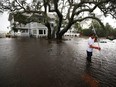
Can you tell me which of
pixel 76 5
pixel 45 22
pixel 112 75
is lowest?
pixel 112 75

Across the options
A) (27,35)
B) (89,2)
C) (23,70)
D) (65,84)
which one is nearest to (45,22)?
(89,2)

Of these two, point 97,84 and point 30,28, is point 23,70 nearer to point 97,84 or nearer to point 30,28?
point 97,84

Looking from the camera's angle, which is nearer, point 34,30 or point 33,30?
point 34,30

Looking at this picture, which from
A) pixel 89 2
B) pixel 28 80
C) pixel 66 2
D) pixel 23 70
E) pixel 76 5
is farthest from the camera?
pixel 66 2

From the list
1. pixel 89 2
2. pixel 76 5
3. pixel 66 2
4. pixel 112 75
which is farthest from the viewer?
pixel 66 2

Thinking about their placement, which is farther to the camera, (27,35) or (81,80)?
(27,35)

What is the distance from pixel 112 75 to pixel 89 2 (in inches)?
979

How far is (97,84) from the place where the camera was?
664 centimetres

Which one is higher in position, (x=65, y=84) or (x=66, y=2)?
(x=66, y=2)

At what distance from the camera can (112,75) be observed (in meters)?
8.02

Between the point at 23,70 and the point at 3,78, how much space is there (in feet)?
4.99

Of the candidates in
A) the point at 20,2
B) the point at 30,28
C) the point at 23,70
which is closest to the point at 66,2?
the point at 20,2

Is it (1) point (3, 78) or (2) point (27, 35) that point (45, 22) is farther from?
(1) point (3, 78)

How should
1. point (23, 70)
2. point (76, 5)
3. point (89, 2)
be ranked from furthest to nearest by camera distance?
1. point (76, 5)
2. point (89, 2)
3. point (23, 70)
